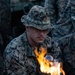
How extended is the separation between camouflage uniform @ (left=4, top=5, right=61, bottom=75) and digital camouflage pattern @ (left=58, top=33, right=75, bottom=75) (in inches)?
31.0

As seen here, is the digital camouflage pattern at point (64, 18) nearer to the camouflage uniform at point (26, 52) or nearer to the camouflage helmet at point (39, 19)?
the camouflage uniform at point (26, 52)

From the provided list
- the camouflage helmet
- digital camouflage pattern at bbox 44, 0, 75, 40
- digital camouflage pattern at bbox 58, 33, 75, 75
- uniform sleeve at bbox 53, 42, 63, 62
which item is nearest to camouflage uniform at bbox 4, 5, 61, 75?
the camouflage helmet

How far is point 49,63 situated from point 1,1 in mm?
3258

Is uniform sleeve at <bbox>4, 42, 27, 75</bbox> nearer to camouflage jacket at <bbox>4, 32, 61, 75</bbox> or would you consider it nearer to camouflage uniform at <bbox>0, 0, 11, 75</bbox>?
camouflage jacket at <bbox>4, 32, 61, 75</bbox>

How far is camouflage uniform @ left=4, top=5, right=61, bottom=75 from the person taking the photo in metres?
4.44

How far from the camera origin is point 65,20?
229 inches

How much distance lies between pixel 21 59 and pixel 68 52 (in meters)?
1.11

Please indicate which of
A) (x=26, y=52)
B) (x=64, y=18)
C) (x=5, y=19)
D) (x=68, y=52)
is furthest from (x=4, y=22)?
(x=26, y=52)

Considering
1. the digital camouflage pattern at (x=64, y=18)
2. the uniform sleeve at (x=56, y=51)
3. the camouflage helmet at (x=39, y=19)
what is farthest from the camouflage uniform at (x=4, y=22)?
the camouflage helmet at (x=39, y=19)

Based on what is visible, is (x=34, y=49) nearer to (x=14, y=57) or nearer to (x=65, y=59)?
(x=14, y=57)

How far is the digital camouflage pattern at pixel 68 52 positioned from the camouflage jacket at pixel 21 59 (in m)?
→ 0.86

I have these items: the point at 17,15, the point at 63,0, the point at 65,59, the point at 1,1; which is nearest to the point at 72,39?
the point at 65,59

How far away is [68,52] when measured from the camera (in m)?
5.48

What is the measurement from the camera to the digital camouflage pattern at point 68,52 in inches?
214
